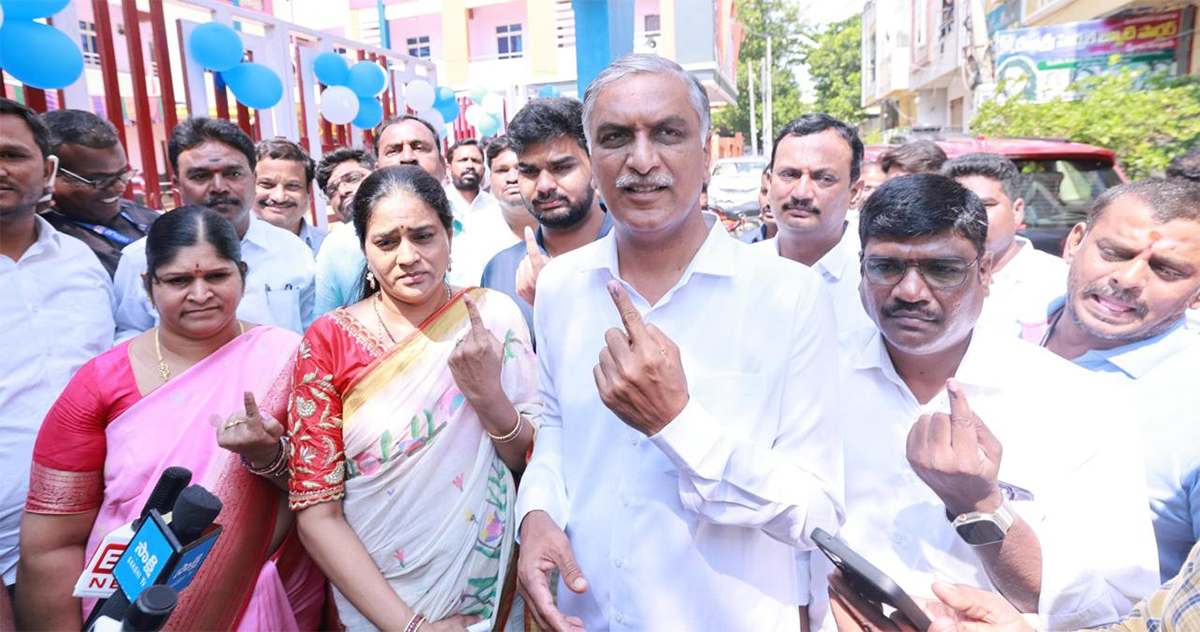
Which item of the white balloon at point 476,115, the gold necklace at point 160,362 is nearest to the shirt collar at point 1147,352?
the gold necklace at point 160,362

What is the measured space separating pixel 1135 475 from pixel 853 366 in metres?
0.59

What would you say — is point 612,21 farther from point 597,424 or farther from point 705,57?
point 705,57

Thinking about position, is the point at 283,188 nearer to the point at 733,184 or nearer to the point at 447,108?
the point at 447,108

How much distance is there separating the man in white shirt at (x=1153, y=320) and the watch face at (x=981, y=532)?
2.15 ft

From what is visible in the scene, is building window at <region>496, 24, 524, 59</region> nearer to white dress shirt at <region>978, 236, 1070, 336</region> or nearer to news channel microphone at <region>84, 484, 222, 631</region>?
white dress shirt at <region>978, 236, 1070, 336</region>

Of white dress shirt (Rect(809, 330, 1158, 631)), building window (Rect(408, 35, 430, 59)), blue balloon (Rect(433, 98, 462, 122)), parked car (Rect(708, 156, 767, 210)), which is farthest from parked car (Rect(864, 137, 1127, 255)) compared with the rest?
building window (Rect(408, 35, 430, 59))

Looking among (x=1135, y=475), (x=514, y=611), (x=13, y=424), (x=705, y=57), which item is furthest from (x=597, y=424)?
(x=705, y=57)

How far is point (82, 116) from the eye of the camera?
298 cm

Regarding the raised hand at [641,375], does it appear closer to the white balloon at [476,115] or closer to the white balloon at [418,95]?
the white balloon at [418,95]

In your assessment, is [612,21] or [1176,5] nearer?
[612,21]

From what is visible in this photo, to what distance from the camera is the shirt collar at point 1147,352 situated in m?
1.91

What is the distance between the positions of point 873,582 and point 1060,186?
5.21 metres

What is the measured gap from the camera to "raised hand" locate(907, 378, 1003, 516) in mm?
1354

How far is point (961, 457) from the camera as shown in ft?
4.43
